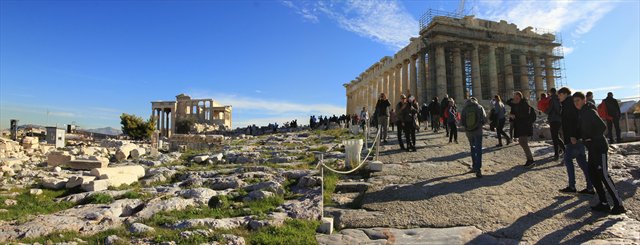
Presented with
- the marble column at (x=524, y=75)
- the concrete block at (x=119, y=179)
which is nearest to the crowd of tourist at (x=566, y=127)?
the concrete block at (x=119, y=179)

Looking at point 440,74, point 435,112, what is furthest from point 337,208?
point 440,74

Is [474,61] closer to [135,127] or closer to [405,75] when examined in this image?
[405,75]

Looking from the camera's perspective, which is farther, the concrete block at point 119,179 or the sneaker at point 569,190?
the concrete block at point 119,179

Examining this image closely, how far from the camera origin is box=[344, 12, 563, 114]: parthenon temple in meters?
40.3

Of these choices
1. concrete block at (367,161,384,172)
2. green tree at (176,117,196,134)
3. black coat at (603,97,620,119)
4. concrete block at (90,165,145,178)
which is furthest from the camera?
green tree at (176,117,196,134)

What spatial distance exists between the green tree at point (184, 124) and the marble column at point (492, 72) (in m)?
49.5

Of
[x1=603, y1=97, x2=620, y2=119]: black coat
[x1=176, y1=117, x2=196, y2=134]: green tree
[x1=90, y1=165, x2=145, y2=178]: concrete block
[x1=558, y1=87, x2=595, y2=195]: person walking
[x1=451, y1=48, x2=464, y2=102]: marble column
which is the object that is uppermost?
[x1=451, y1=48, x2=464, y2=102]: marble column

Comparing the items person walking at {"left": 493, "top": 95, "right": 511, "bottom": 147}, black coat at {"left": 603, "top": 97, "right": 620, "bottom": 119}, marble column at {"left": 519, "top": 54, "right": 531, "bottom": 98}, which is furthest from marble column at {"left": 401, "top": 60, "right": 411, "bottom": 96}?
black coat at {"left": 603, "top": 97, "right": 620, "bottom": 119}

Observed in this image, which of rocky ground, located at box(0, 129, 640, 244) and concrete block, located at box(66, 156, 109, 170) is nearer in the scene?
rocky ground, located at box(0, 129, 640, 244)

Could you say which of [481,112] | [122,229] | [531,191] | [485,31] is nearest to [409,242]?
[531,191]

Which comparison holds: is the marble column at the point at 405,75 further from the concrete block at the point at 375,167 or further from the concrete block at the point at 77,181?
the concrete block at the point at 77,181

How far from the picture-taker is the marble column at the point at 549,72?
Result: 45844 mm

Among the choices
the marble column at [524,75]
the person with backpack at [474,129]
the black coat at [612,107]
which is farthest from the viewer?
the marble column at [524,75]

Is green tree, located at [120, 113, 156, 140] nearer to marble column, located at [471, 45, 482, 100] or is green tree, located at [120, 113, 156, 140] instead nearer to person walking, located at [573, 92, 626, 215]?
marble column, located at [471, 45, 482, 100]
